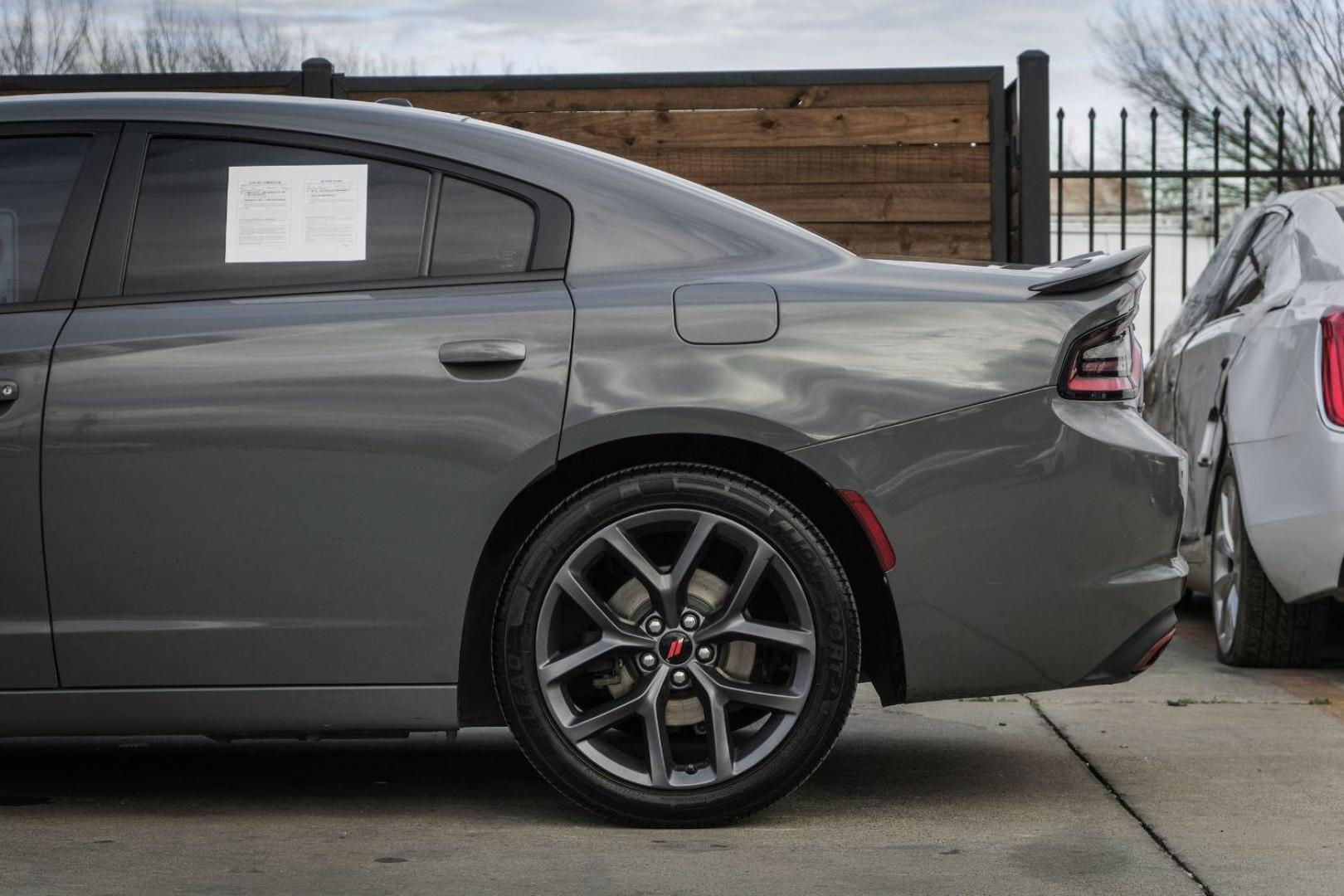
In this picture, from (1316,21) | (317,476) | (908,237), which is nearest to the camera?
(317,476)

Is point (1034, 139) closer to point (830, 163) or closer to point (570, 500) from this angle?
point (830, 163)

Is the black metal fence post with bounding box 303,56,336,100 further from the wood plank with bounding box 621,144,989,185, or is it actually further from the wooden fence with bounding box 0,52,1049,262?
the wood plank with bounding box 621,144,989,185

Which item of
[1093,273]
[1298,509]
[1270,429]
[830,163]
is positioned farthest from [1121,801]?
[830,163]

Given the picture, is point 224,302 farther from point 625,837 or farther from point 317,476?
point 625,837

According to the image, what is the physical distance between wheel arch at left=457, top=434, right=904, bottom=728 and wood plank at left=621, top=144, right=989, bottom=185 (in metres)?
4.75

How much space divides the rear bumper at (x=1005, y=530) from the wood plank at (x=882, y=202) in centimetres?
477

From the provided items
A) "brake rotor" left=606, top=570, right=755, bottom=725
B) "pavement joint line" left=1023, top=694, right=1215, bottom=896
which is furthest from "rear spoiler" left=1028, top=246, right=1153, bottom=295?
"pavement joint line" left=1023, top=694, right=1215, bottom=896

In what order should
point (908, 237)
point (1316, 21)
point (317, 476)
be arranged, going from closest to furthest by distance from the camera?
point (317, 476)
point (908, 237)
point (1316, 21)

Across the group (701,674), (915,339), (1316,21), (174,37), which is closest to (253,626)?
(701,674)

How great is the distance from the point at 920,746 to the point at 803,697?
112 centimetres

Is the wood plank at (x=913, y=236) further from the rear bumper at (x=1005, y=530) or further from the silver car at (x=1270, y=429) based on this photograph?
the rear bumper at (x=1005, y=530)

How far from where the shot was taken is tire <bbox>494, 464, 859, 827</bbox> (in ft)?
12.3

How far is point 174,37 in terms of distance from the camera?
18.5 metres

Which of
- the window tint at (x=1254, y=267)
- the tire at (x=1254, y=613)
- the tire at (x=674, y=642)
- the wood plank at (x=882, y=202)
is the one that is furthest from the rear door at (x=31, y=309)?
the wood plank at (x=882, y=202)
